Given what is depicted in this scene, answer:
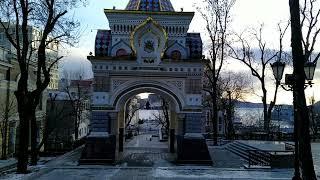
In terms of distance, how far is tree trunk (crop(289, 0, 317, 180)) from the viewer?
34.4 feet

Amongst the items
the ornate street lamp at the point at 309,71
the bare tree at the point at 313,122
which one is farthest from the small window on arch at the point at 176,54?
the bare tree at the point at 313,122

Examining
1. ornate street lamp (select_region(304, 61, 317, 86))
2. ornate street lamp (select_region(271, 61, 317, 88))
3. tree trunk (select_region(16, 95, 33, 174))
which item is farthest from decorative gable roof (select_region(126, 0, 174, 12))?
ornate street lamp (select_region(304, 61, 317, 86))

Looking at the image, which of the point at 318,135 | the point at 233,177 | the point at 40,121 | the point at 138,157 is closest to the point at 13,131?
the point at 40,121

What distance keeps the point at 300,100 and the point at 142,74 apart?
12.0 m

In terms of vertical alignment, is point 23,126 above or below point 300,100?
below

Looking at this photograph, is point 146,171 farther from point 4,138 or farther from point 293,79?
point 4,138

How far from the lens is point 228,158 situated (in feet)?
79.0

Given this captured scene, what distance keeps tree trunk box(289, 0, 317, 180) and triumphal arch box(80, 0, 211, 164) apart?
10.7 meters

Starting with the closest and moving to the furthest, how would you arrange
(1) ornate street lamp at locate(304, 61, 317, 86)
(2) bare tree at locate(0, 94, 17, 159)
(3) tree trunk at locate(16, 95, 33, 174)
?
1. (1) ornate street lamp at locate(304, 61, 317, 86)
2. (3) tree trunk at locate(16, 95, 33, 174)
3. (2) bare tree at locate(0, 94, 17, 159)

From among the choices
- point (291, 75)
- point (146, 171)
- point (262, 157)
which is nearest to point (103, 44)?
point (146, 171)

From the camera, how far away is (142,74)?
21.9m

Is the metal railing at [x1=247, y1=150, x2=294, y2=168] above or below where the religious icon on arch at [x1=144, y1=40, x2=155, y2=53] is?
below

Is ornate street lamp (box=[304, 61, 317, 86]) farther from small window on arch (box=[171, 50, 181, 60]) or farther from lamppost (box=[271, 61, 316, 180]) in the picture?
small window on arch (box=[171, 50, 181, 60])

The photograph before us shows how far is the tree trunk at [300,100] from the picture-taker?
10.5 m
